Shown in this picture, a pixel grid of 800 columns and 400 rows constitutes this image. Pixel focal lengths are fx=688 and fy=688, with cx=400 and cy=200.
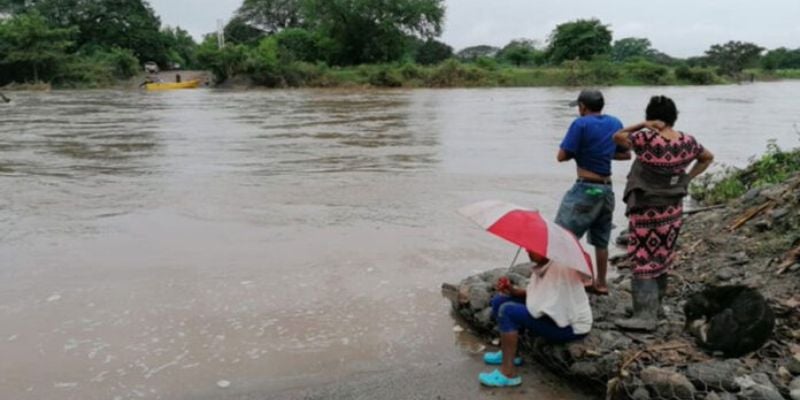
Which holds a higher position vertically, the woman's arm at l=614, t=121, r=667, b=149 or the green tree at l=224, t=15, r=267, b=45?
the green tree at l=224, t=15, r=267, b=45

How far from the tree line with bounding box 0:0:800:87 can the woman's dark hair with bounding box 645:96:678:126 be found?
50.1 metres

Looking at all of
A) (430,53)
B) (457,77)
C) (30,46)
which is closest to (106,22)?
(30,46)

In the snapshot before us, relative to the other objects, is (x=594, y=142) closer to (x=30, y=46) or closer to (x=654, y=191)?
(x=654, y=191)

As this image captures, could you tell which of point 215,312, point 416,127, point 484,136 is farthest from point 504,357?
point 416,127

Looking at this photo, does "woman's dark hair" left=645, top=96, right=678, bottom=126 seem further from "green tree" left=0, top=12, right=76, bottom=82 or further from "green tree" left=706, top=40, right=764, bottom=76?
"green tree" left=706, top=40, right=764, bottom=76

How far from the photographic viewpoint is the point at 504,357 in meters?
4.27

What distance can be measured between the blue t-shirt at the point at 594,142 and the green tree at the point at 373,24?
194 feet

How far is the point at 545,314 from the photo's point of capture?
163 inches


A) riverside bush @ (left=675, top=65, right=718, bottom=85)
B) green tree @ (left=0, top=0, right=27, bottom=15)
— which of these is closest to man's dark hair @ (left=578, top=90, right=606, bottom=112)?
riverside bush @ (left=675, top=65, right=718, bottom=85)

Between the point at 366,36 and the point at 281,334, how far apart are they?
6020cm

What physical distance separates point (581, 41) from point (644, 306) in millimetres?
61323

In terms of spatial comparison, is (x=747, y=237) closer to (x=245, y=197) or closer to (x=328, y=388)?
(x=328, y=388)

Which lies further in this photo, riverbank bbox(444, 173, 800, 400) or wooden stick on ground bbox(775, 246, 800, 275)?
wooden stick on ground bbox(775, 246, 800, 275)

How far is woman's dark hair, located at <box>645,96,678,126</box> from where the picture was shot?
399cm
